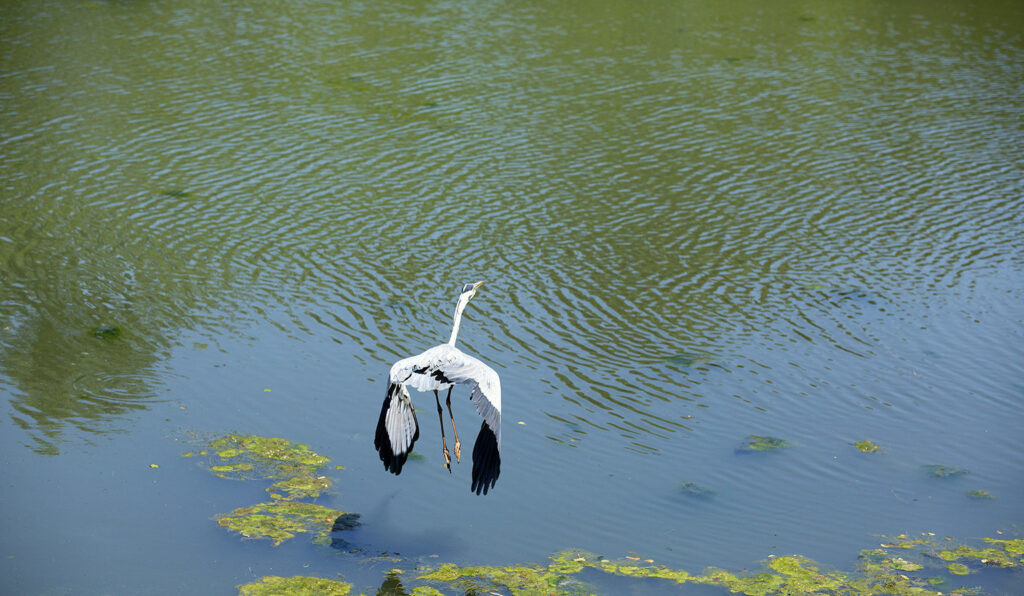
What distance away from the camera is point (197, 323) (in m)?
10.9

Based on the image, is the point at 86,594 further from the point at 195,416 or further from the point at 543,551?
the point at 543,551

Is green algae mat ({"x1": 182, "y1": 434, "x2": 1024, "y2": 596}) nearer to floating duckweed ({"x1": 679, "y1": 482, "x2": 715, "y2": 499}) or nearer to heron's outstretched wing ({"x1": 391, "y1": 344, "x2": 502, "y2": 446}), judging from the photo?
floating duckweed ({"x1": 679, "y1": 482, "x2": 715, "y2": 499})

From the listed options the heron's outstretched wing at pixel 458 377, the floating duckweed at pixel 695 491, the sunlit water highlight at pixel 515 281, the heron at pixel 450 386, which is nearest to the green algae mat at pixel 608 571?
the sunlit water highlight at pixel 515 281

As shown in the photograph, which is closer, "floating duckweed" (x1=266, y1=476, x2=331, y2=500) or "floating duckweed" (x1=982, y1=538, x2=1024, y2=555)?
"floating duckweed" (x1=982, y1=538, x2=1024, y2=555)

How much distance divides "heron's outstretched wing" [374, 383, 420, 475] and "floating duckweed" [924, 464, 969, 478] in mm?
4542

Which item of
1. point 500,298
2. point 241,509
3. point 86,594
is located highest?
point 500,298

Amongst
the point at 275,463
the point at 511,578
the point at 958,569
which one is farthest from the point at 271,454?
the point at 958,569

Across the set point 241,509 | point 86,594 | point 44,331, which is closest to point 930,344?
point 241,509

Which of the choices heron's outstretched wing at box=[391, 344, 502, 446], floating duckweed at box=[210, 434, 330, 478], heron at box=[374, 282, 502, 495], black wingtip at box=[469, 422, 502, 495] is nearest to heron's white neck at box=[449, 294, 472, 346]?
heron at box=[374, 282, 502, 495]

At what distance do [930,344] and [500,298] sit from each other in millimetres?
4747

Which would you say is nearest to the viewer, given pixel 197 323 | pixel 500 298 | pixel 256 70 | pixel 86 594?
pixel 86 594

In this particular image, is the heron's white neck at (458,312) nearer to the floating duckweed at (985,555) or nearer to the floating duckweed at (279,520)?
the floating duckweed at (279,520)

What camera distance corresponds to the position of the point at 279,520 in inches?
300

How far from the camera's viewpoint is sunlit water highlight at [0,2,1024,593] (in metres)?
8.15
